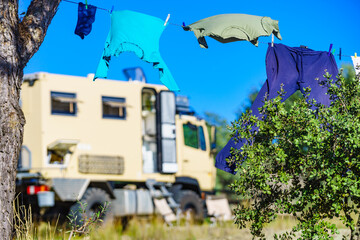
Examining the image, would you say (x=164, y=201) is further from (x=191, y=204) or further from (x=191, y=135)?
(x=191, y=135)

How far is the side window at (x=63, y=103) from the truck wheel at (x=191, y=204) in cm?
342

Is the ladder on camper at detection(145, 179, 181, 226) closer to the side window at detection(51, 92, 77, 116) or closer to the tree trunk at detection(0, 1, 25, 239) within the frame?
the side window at detection(51, 92, 77, 116)

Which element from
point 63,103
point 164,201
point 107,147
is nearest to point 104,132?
point 107,147

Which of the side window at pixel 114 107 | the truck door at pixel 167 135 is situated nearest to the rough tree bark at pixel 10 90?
the side window at pixel 114 107

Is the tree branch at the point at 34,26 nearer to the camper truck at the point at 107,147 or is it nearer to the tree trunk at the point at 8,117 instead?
the tree trunk at the point at 8,117

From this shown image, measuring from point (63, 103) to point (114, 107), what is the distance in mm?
1264

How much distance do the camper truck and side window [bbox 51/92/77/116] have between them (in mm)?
21

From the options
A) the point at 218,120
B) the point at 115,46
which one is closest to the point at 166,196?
the point at 115,46

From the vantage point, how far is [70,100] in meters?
12.1

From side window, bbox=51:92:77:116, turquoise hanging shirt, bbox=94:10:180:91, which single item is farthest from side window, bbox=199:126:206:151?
turquoise hanging shirt, bbox=94:10:180:91

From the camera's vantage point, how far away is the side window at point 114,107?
12.7m

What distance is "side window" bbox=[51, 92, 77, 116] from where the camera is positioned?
11.9 metres

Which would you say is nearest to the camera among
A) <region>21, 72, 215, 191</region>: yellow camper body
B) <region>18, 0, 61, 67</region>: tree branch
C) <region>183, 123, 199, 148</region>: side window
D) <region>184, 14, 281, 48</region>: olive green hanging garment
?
<region>18, 0, 61, 67</region>: tree branch

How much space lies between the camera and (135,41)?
7082 mm
